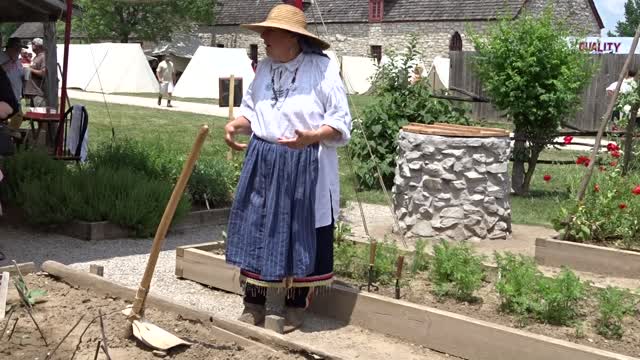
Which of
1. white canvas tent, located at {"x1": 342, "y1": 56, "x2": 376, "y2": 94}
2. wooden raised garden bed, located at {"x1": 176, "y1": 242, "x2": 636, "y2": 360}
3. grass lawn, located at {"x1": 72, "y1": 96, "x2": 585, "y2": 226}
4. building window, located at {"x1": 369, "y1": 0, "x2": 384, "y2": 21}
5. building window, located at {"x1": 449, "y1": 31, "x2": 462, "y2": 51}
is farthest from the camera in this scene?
building window, located at {"x1": 369, "y1": 0, "x2": 384, "y2": 21}

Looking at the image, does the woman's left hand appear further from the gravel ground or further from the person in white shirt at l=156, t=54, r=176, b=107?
the person in white shirt at l=156, t=54, r=176, b=107

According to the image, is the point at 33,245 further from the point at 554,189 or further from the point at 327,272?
the point at 554,189

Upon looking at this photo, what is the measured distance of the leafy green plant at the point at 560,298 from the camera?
478 centimetres

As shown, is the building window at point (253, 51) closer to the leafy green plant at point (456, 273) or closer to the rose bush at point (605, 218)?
the rose bush at point (605, 218)

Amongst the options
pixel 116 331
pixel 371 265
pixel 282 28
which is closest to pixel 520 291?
pixel 371 265

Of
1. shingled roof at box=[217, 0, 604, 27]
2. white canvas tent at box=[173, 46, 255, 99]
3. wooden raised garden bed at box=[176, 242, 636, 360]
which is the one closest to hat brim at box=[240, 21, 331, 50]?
wooden raised garden bed at box=[176, 242, 636, 360]

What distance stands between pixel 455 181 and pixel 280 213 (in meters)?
3.24

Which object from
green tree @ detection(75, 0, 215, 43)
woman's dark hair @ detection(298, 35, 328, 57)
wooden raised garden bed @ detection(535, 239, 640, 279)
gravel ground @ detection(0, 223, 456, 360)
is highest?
green tree @ detection(75, 0, 215, 43)

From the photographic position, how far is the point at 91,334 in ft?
14.4

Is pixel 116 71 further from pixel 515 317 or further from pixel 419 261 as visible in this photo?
pixel 515 317

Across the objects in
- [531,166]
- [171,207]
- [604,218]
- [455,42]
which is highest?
[455,42]

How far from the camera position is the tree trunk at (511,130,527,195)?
35.9 ft

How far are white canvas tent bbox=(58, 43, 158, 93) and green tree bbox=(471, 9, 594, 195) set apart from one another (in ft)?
74.9

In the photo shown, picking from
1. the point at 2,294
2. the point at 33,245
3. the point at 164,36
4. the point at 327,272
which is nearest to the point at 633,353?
the point at 327,272
